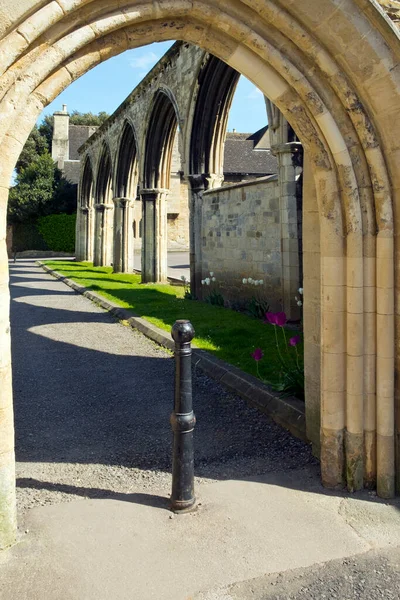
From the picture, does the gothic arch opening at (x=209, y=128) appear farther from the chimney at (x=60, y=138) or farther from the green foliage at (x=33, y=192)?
the chimney at (x=60, y=138)

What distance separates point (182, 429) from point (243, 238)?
8.15m

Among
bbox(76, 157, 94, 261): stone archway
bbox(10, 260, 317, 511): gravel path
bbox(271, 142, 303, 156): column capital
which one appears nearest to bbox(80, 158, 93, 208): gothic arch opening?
bbox(76, 157, 94, 261): stone archway

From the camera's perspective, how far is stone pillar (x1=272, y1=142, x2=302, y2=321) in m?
9.05

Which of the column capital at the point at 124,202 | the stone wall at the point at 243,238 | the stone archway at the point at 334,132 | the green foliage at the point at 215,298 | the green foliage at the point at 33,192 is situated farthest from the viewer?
the green foliage at the point at 33,192

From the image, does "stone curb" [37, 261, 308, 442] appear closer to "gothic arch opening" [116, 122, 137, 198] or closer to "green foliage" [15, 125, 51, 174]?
"gothic arch opening" [116, 122, 137, 198]

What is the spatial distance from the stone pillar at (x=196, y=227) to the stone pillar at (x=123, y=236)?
27.5ft

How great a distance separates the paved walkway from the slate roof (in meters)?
31.7

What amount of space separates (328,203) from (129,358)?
15.1 ft

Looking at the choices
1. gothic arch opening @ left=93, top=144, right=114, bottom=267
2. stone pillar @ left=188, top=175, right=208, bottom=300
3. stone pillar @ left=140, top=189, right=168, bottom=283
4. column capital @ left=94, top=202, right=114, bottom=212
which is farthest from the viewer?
column capital @ left=94, top=202, right=114, bottom=212

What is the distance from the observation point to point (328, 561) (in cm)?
271

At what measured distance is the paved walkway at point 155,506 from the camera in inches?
101

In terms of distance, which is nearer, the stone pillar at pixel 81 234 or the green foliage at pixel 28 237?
the stone pillar at pixel 81 234

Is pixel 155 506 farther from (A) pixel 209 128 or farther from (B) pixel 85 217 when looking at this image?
(B) pixel 85 217

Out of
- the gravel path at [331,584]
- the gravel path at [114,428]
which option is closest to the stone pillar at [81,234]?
the gravel path at [114,428]
